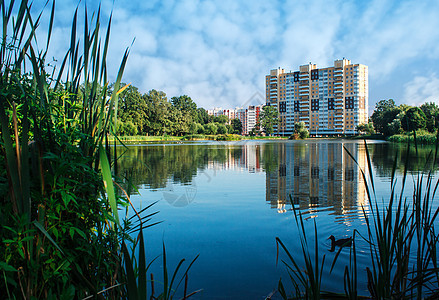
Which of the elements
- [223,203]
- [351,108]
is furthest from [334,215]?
[351,108]

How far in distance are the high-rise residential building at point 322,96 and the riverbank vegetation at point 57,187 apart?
100913 millimetres

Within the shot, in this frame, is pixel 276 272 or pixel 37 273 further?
pixel 276 272

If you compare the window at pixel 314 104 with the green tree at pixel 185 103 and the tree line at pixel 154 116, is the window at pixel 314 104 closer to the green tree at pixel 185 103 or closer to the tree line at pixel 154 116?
the green tree at pixel 185 103

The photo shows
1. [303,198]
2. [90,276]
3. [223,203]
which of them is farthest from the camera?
[303,198]

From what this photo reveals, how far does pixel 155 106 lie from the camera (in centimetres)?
5894

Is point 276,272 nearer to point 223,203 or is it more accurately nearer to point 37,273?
point 37,273

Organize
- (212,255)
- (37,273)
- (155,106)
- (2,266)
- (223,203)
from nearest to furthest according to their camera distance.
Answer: (2,266) < (37,273) < (212,255) < (223,203) < (155,106)

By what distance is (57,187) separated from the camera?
1363 millimetres

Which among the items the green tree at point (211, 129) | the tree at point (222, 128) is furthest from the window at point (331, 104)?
the green tree at point (211, 129)

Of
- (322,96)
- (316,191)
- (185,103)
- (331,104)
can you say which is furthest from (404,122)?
(322,96)

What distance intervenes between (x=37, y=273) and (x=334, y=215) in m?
4.37

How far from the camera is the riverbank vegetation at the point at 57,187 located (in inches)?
46.6

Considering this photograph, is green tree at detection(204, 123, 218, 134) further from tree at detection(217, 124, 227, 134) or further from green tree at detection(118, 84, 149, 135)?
green tree at detection(118, 84, 149, 135)

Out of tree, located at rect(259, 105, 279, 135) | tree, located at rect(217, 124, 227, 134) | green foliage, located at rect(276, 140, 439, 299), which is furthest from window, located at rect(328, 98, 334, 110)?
green foliage, located at rect(276, 140, 439, 299)
